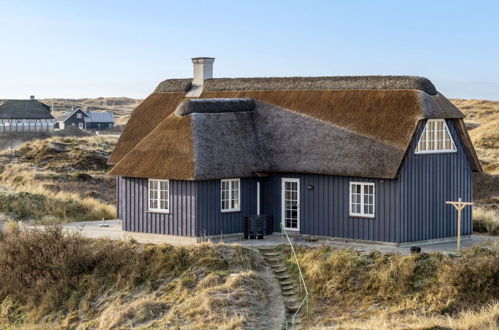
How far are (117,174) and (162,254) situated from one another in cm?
393

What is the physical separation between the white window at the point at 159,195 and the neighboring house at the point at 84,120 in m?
83.8

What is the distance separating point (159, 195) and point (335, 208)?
5.11 m

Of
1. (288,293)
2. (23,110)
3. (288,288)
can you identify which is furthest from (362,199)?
(23,110)

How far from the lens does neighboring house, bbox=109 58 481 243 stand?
78.8 feet

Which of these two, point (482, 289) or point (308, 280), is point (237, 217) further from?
point (482, 289)

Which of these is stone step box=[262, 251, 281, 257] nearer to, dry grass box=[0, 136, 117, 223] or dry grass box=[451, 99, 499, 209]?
dry grass box=[0, 136, 117, 223]

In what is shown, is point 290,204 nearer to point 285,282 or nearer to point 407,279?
point 285,282

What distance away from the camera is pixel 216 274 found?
71.6 feet

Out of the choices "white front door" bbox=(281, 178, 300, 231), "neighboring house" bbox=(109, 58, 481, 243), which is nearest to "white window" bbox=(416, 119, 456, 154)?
"neighboring house" bbox=(109, 58, 481, 243)

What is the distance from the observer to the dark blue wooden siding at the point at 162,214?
81.3 feet

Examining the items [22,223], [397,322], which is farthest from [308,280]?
[22,223]

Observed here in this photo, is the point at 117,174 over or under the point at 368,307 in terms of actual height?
over

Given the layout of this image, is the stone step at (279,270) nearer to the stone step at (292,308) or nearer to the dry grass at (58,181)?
the stone step at (292,308)

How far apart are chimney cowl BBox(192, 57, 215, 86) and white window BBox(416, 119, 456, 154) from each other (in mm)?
8945
